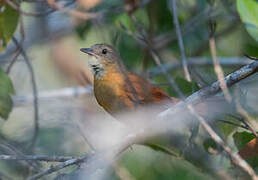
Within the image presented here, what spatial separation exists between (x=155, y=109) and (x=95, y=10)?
152 centimetres

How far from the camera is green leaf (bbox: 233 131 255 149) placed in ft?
10.0

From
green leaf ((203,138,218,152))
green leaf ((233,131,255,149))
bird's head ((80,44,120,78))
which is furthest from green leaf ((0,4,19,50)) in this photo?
green leaf ((233,131,255,149))

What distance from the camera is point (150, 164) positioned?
381 centimetres

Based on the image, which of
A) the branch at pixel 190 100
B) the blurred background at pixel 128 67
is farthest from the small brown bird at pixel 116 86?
the branch at pixel 190 100

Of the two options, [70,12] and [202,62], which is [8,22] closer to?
[70,12]

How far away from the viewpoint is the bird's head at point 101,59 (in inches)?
184

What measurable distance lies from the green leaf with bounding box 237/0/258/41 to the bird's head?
2078mm

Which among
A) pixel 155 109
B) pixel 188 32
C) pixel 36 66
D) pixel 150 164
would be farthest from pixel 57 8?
pixel 36 66

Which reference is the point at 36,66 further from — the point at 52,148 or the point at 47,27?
the point at 52,148

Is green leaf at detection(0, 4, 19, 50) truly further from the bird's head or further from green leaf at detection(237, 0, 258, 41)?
green leaf at detection(237, 0, 258, 41)

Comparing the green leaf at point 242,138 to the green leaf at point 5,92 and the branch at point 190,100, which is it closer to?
the branch at point 190,100

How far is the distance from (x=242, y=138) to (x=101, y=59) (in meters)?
2.05

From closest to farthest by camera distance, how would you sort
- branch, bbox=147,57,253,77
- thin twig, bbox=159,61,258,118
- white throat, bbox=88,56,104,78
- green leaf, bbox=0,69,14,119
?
thin twig, bbox=159,61,258,118, green leaf, bbox=0,69,14,119, white throat, bbox=88,56,104,78, branch, bbox=147,57,253,77

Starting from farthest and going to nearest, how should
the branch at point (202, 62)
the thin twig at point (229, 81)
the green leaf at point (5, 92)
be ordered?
the branch at point (202, 62), the green leaf at point (5, 92), the thin twig at point (229, 81)
